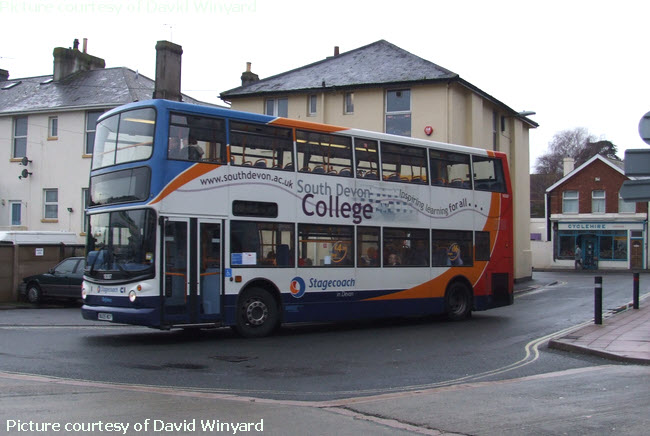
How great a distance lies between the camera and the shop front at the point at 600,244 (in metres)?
50.8

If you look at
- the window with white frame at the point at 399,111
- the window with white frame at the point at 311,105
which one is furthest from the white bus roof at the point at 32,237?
the window with white frame at the point at 399,111

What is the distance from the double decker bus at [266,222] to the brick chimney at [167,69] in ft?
44.6

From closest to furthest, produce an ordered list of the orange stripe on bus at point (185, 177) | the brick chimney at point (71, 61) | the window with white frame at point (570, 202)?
the orange stripe on bus at point (185, 177)
the brick chimney at point (71, 61)
the window with white frame at point (570, 202)

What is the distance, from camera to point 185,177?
12.7m

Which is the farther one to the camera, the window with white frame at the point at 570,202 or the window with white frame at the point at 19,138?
the window with white frame at the point at 570,202

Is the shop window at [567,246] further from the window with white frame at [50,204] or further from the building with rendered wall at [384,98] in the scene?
the window with white frame at [50,204]

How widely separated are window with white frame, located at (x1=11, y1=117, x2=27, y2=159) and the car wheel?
11.8m

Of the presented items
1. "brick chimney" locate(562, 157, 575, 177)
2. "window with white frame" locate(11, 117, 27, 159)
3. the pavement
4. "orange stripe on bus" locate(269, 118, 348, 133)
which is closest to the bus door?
"orange stripe on bus" locate(269, 118, 348, 133)

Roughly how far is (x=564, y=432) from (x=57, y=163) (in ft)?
95.2

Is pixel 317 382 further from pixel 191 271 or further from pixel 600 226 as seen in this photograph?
pixel 600 226

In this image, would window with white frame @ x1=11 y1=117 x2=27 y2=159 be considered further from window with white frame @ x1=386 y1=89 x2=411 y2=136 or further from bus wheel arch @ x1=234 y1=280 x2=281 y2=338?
bus wheel arch @ x1=234 y1=280 x2=281 y2=338

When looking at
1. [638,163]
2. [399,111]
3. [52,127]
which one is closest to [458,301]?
[638,163]

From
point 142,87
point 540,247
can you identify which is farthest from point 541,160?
point 142,87

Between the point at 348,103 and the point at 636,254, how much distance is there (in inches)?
1248
